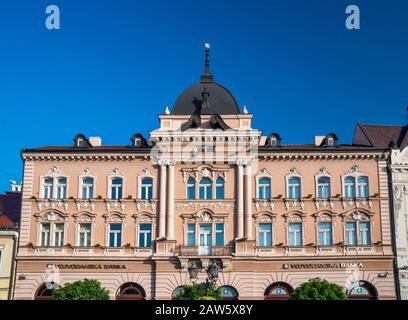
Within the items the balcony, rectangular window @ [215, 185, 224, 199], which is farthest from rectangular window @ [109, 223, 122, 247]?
rectangular window @ [215, 185, 224, 199]

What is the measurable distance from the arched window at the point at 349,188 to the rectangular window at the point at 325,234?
7.64 feet

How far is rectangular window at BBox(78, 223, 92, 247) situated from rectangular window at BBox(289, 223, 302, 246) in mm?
12959

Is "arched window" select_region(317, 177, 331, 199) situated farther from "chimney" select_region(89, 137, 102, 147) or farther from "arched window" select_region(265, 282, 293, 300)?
"chimney" select_region(89, 137, 102, 147)

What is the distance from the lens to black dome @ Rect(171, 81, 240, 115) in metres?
42.4

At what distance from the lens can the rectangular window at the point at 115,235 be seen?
40281mm

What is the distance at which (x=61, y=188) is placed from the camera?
4147 centimetres

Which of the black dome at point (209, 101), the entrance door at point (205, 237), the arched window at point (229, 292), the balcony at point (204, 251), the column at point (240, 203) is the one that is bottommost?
the arched window at point (229, 292)

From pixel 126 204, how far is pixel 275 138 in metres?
11.0

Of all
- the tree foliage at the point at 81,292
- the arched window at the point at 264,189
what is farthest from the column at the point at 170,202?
the tree foliage at the point at 81,292

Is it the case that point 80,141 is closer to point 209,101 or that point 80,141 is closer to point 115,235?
point 115,235

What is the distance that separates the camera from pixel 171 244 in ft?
130

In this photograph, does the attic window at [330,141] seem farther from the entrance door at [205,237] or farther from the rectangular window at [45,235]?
the rectangular window at [45,235]
